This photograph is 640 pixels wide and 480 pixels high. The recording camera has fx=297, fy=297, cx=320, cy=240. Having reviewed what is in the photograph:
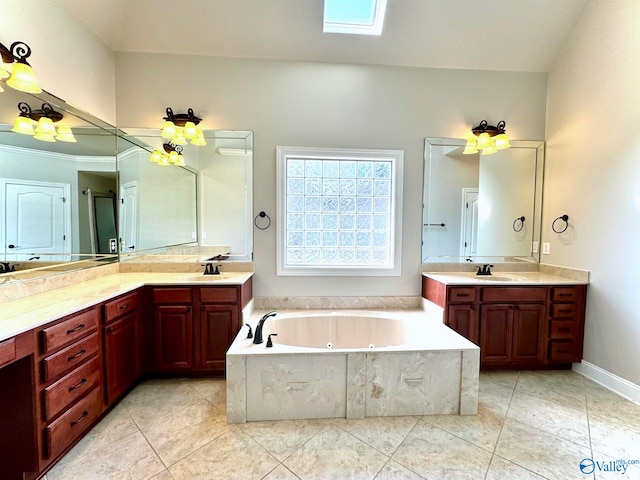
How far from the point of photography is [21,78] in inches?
68.0

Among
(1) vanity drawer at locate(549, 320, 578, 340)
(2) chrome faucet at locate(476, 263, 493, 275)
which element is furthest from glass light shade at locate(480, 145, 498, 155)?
(1) vanity drawer at locate(549, 320, 578, 340)

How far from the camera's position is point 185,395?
230 centimetres

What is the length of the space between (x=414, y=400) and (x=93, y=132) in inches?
131

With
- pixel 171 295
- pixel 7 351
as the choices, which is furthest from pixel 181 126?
pixel 7 351

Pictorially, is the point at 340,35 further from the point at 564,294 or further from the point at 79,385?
the point at 79,385

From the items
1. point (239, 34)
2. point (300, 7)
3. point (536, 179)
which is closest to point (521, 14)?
point (536, 179)

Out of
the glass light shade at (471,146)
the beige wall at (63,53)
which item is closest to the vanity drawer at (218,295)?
the beige wall at (63,53)

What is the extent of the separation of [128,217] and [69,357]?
61.4 inches

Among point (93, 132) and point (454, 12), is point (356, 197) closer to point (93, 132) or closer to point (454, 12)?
point (454, 12)

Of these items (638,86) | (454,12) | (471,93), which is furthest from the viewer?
(471,93)

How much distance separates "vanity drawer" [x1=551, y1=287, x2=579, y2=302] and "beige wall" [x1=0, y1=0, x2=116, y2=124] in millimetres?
4378

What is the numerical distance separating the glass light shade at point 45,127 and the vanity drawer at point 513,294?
142 inches

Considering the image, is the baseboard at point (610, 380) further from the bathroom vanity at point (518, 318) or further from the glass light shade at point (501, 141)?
the glass light shade at point (501, 141)

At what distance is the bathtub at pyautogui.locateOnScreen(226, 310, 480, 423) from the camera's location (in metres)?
1.98
